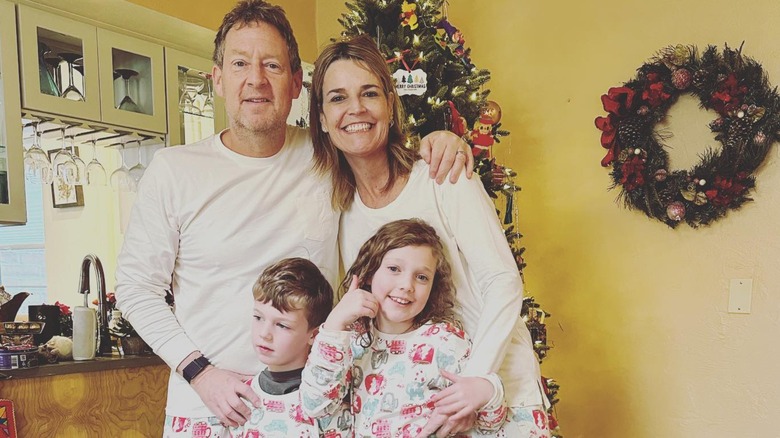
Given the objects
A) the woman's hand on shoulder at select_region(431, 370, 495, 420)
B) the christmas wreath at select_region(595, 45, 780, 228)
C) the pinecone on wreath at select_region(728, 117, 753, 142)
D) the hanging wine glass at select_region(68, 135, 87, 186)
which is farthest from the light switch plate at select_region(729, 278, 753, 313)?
the hanging wine glass at select_region(68, 135, 87, 186)

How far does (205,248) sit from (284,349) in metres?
0.33

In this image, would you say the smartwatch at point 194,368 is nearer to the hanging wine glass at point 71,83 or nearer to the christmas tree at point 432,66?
the christmas tree at point 432,66

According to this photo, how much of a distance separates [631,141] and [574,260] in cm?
63

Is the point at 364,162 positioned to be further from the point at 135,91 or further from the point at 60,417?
the point at 135,91

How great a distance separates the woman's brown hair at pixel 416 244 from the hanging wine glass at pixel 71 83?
1.99 meters

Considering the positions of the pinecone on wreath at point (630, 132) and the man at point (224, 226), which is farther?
the pinecone on wreath at point (630, 132)

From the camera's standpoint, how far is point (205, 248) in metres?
1.48

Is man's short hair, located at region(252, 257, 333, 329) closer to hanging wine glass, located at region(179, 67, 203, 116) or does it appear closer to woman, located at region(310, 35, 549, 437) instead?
woman, located at region(310, 35, 549, 437)

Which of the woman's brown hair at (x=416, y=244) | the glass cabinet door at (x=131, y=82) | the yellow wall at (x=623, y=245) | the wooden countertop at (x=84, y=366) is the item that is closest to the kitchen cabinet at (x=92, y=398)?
the wooden countertop at (x=84, y=366)

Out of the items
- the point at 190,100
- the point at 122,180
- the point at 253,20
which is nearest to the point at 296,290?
the point at 253,20

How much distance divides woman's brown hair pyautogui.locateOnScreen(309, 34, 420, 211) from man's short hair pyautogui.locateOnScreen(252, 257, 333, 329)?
0.22 metres

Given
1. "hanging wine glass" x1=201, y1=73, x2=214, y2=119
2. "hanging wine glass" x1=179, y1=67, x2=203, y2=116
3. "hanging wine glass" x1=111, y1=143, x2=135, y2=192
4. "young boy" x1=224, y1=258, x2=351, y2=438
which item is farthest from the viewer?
"hanging wine glass" x1=201, y1=73, x2=214, y2=119

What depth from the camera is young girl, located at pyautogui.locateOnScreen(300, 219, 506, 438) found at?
125cm

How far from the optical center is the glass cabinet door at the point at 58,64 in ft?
8.39
